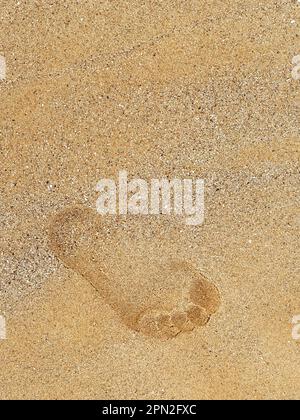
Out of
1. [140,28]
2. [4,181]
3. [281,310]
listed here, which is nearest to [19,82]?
[4,181]

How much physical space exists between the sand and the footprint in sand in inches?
0.8

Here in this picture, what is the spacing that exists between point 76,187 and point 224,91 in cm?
116

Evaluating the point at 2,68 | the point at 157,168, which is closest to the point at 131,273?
the point at 157,168

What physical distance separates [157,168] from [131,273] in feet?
2.35

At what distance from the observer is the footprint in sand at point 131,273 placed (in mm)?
3314

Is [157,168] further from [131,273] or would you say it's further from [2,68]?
[2,68]

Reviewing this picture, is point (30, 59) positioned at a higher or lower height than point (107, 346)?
higher

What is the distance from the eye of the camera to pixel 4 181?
335cm

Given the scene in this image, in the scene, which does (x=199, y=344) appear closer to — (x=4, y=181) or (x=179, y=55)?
(x=4, y=181)

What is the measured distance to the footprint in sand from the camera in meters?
3.31

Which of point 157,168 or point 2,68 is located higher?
point 2,68

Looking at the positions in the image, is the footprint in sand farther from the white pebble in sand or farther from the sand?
the white pebble in sand

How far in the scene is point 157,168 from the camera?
3.32 meters

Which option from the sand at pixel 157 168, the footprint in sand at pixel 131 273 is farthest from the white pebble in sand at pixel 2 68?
the footprint in sand at pixel 131 273
